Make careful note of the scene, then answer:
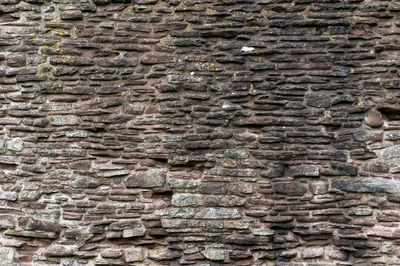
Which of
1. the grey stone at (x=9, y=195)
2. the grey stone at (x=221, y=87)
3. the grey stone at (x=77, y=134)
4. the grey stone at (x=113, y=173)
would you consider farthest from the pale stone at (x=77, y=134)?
the grey stone at (x=221, y=87)

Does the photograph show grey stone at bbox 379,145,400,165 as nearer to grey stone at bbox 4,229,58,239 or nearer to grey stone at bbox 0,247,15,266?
grey stone at bbox 4,229,58,239

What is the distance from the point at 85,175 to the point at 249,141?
1.72 metres

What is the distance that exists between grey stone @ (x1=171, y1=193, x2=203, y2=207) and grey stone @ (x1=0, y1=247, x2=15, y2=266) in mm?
1698

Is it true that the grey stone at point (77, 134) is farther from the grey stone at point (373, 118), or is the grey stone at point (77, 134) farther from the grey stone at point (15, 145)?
the grey stone at point (373, 118)

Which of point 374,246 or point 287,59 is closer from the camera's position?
point 374,246

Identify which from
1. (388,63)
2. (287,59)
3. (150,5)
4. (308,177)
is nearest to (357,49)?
(388,63)

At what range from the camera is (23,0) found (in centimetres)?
396

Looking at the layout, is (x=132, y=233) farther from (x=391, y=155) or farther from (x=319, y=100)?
(x=391, y=155)

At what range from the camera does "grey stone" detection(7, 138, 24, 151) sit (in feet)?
12.3

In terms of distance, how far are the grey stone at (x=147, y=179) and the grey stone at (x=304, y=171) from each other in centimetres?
132

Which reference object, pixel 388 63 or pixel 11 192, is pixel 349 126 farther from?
pixel 11 192

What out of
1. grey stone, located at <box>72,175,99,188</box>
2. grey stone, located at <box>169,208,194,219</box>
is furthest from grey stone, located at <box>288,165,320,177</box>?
grey stone, located at <box>72,175,99,188</box>

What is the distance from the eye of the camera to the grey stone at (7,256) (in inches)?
142

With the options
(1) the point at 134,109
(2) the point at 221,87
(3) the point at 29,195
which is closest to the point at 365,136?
(2) the point at 221,87
